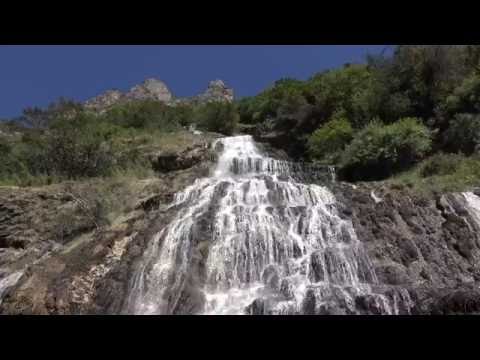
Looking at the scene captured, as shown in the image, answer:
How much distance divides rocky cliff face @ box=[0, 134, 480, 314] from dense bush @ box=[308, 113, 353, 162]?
5.99 metres

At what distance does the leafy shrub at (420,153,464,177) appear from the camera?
56.5 ft

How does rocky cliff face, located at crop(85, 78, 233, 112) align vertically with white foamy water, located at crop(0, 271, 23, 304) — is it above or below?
above

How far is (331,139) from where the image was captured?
22984 millimetres

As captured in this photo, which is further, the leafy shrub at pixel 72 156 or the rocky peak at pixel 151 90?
the rocky peak at pixel 151 90

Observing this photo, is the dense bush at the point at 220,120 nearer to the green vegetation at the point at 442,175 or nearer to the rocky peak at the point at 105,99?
the green vegetation at the point at 442,175

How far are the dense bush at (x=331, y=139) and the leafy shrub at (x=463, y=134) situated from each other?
484 centimetres

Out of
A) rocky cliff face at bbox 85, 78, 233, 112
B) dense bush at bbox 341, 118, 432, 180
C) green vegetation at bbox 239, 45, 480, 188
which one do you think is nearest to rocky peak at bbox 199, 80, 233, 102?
rocky cliff face at bbox 85, 78, 233, 112

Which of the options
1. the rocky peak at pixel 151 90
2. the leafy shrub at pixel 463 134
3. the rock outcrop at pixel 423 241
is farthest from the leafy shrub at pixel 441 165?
the rocky peak at pixel 151 90

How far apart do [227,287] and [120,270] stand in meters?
3.18

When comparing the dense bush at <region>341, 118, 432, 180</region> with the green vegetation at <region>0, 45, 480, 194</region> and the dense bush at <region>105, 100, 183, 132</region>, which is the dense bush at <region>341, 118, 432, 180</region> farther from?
the dense bush at <region>105, 100, 183, 132</region>

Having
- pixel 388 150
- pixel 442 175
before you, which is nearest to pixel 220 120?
pixel 388 150

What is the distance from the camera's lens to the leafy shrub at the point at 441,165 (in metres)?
17.2

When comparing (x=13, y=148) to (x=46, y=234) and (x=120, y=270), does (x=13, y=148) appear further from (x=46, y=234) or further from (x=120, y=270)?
(x=120, y=270)

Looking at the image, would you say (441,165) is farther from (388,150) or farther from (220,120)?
(220,120)
